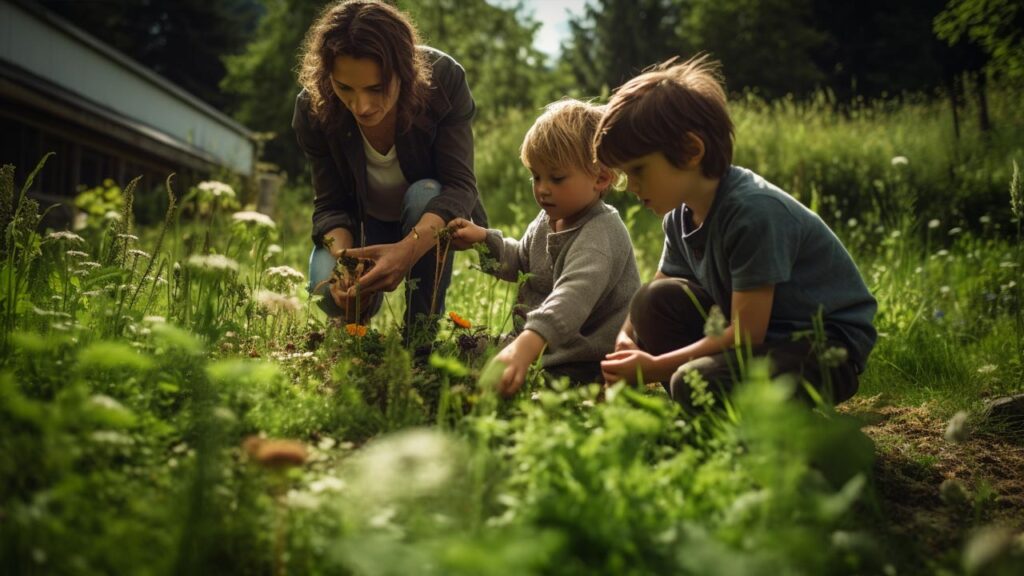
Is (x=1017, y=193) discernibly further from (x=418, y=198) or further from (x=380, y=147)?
(x=380, y=147)

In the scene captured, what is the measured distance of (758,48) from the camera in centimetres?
3011

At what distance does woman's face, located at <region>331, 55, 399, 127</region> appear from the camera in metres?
2.81

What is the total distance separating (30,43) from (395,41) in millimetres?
9658

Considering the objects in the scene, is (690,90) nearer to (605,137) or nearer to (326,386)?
(605,137)

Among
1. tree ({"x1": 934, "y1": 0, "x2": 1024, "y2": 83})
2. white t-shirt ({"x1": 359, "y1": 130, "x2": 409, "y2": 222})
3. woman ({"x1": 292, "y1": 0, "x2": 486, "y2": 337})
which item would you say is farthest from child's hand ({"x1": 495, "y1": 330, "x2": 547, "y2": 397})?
tree ({"x1": 934, "y1": 0, "x2": 1024, "y2": 83})

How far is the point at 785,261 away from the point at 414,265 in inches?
71.0

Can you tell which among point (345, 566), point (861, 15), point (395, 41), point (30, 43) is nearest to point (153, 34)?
point (30, 43)

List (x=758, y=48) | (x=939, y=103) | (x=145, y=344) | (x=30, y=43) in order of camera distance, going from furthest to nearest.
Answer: (x=758, y=48), (x=939, y=103), (x=30, y=43), (x=145, y=344)

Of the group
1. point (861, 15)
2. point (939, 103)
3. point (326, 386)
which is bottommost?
point (326, 386)

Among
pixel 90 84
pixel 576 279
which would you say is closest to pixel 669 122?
pixel 576 279

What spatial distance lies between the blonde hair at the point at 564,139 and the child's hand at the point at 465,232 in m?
0.36

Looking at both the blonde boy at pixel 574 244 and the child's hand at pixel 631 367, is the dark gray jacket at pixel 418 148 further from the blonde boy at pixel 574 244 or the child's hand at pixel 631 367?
the child's hand at pixel 631 367

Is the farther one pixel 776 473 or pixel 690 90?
pixel 690 90

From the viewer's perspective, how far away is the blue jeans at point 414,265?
10.6 ft
